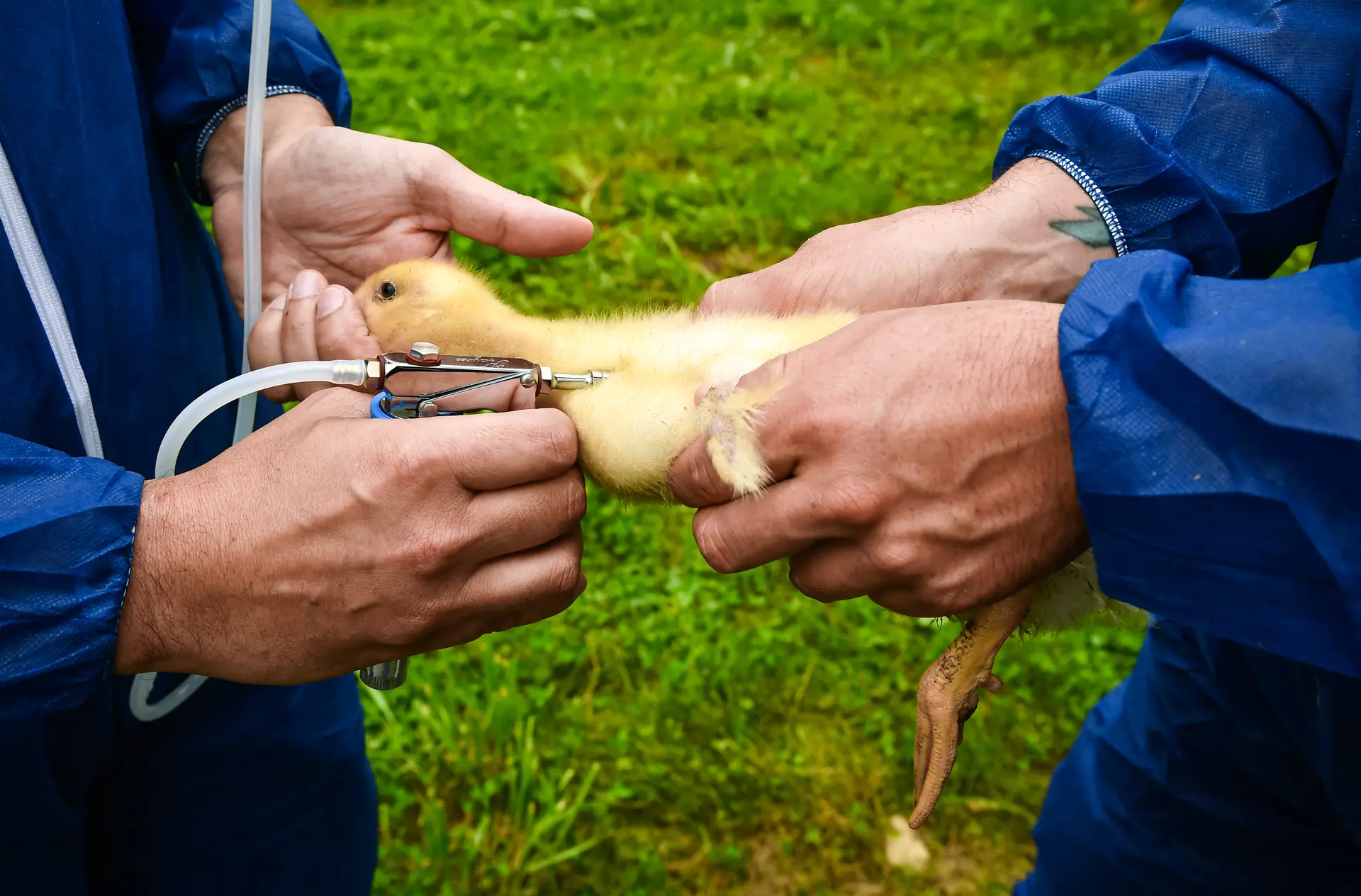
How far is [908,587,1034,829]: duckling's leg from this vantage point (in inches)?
59.6

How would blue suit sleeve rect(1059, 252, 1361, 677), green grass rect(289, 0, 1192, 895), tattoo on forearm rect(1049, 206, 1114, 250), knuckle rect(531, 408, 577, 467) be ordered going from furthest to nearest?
green grass rect(289, 0, 1192, 895)
tattoo on forearm rect(1049, 206, 1114, 250)
knuckle rect(531, 408, 577, 467)
blue suit sleeve rect(1059, 252, 1361, 677)

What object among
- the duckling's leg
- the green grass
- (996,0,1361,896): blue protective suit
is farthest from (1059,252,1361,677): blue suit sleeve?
the green grass

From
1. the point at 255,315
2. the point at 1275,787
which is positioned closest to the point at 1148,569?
the point at 1275,787

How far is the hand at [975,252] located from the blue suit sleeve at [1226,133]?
0.05 meters

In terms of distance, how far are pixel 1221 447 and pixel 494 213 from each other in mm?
1201

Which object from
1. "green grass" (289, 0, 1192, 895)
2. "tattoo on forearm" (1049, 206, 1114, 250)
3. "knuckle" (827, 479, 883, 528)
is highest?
"tattoo on forearm" (1049, 206, 1114, 250)

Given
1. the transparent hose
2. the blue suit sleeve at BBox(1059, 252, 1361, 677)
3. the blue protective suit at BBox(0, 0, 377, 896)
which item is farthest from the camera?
the transparent hose

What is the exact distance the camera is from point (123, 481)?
1201 millimetres

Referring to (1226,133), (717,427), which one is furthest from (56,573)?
(1226,133)

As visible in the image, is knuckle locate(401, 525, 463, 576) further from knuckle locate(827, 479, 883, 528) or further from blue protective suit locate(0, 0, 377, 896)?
knuckle locate(827, 479, 883, 528)

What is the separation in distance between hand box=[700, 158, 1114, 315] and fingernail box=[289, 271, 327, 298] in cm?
84

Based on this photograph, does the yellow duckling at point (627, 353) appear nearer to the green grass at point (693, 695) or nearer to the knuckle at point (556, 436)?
the knuckle at point (556, 436)

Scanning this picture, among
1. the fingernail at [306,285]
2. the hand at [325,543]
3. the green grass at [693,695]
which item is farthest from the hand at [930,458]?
the green grass at [693,695]

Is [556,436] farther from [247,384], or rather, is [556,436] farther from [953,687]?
[953,687]
